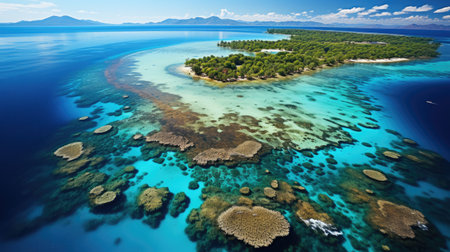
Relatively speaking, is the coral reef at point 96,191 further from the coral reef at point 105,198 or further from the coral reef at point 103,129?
the coral reef at point 103,129

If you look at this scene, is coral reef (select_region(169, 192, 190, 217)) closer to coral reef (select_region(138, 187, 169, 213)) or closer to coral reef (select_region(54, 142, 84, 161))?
coral reef (select_region(138, 187, 169, 213))

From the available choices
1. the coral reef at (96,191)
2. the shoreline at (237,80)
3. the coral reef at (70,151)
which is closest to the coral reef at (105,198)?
the coral reef at (96,191)

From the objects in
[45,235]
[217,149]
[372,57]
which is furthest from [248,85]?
[372,57]

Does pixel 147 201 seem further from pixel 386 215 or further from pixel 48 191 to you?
pixel 386 215

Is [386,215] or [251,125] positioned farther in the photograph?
[251,125]

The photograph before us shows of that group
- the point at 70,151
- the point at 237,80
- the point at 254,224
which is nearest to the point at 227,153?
the point at 254,224

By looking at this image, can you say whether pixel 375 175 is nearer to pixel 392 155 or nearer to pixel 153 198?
pixel 392 155

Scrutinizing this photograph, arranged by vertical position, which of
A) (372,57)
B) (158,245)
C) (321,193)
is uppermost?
(372,57)
